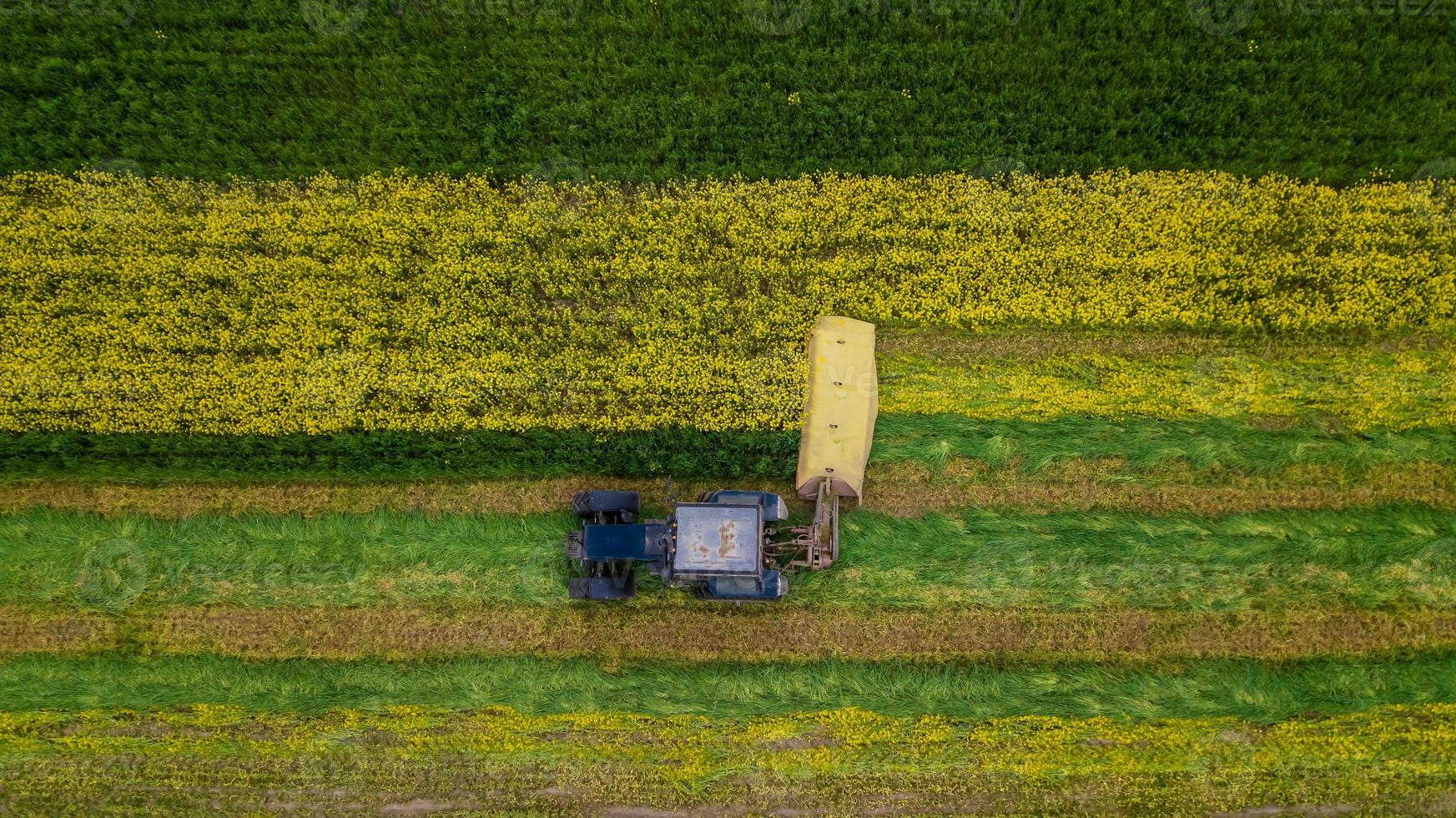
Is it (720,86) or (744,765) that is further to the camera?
(720,86)

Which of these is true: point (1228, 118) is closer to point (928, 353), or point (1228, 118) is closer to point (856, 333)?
point (928, 353)

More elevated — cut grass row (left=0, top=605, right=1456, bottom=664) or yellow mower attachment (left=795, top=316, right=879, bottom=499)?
yellow mower attachment (left=795, top=316, right=879, bottom=499)

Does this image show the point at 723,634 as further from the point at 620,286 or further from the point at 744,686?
the point at 620,286

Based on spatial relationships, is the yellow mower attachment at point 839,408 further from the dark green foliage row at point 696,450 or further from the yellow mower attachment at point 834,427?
the dark green foliage row at point 696,450

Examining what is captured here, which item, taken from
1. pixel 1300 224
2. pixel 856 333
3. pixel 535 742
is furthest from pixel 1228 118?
pixel 535 742

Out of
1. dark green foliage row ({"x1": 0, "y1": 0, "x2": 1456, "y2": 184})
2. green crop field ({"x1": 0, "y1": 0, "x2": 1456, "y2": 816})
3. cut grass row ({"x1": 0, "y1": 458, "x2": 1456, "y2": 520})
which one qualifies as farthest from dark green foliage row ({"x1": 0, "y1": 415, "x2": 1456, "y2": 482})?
dark green foliage row ({"x1": 0, "y1": 0, "x2": 1456, "y2": 184})

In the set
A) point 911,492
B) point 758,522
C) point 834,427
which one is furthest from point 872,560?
point 758,522

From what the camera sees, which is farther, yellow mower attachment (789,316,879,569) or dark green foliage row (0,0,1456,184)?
dark green foliage row (0,0,1456,184)

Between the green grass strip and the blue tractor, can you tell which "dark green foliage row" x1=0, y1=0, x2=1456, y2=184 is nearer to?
the blue tractor
